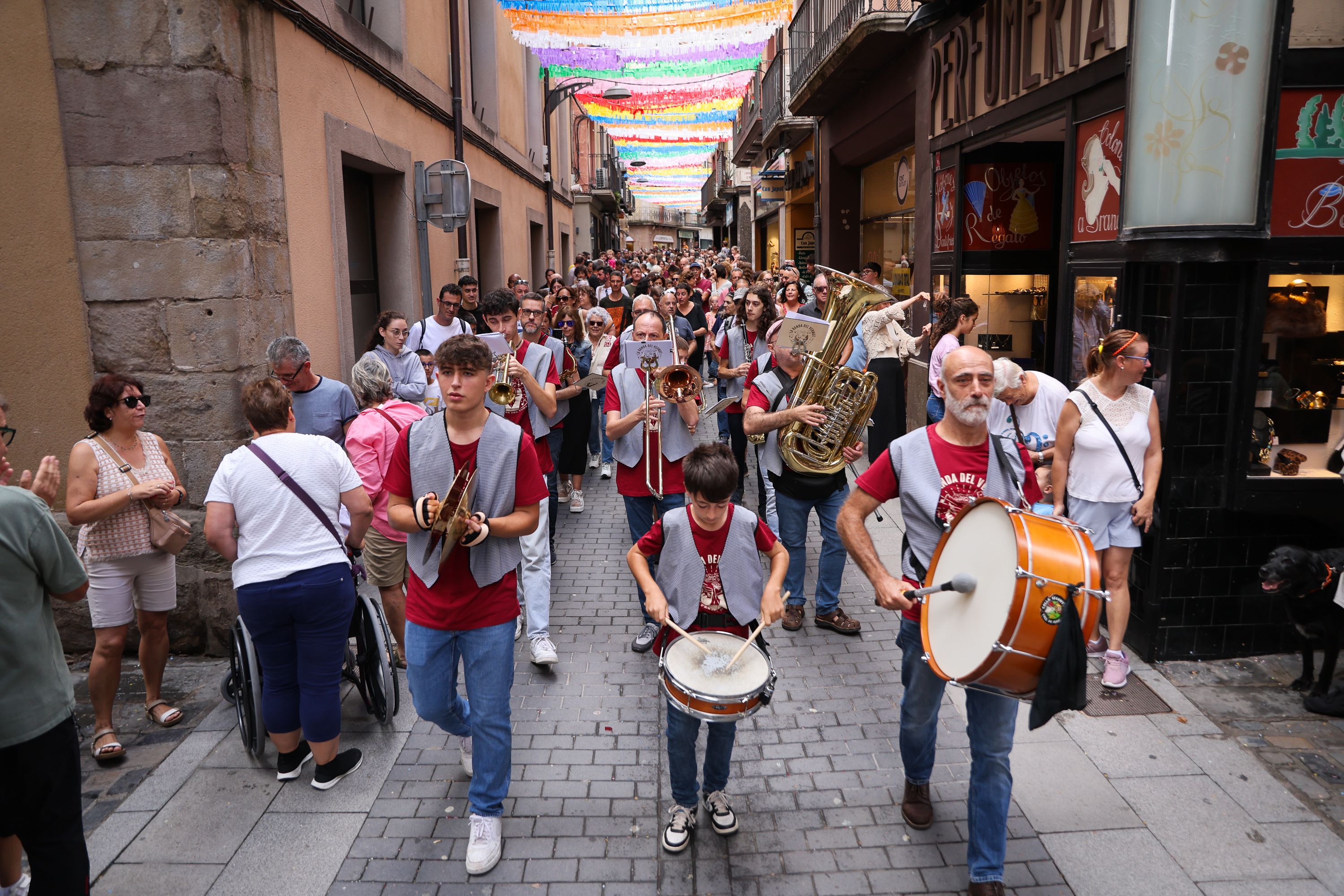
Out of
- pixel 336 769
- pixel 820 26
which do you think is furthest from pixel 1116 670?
pixel 820 26

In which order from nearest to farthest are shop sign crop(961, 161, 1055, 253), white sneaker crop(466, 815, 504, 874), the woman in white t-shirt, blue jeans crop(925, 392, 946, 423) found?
white sneaker crop(466, 815, 504, 874) → the woman in white t-shirt → blue jeans crop(925, 392, 946, 423) → shop sign crop(961, 161, 1055, 253)

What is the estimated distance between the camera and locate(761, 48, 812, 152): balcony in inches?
749

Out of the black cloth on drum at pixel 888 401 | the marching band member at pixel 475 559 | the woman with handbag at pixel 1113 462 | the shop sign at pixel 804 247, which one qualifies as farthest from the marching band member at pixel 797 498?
the shop sign at pixel 804 247

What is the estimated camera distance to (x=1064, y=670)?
110 inches

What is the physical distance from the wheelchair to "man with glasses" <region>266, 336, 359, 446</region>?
128 centimetres

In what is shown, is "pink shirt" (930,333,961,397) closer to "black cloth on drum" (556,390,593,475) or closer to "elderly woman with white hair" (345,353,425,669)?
"black cloth on drum" (556,390,593,475)

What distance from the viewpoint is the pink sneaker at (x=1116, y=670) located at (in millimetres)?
4977

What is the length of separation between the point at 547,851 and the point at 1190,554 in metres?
4.04

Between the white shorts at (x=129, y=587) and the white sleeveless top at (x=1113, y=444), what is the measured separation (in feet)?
16.2

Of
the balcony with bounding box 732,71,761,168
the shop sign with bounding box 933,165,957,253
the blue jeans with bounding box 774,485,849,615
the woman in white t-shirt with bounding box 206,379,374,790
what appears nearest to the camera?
the woman in white t-shirt with bounding box 206,379,374,790

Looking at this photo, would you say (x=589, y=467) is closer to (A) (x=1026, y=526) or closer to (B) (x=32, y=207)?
(B) (x=32, y=207)

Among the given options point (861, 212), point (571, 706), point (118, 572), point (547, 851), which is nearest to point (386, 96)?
point (118, 572)

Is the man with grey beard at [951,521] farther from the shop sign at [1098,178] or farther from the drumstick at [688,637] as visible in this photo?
the shop sign at [1098,178]

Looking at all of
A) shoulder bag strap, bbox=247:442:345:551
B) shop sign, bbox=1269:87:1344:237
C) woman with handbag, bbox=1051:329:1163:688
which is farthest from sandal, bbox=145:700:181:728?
shop sign, bbox=1269:87:1344:237
